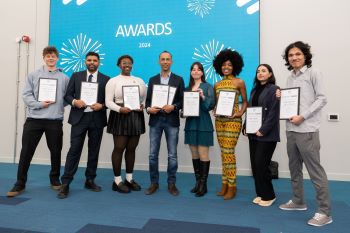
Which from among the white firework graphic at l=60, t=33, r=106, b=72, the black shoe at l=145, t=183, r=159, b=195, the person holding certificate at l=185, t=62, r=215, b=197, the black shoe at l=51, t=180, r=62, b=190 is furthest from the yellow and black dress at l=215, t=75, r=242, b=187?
the white firework graphic at l=60, t=33, r=106, b=72

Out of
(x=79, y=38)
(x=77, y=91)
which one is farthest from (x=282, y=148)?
(x=79, y=38)

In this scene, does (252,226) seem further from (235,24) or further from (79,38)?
(79,38)

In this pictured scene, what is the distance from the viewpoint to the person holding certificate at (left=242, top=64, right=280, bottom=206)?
2.63 meters

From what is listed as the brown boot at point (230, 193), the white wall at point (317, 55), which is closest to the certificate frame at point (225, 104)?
the brown boot at point (230, 193)

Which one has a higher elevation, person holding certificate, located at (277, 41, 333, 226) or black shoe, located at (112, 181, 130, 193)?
person holding certificate, located at (277, 41, 333, 226)

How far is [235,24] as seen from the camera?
425 centimetres

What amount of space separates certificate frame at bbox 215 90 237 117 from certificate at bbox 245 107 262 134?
0.17 metres

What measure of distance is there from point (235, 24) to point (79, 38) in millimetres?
2687

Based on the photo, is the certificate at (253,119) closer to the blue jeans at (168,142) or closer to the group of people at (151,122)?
the group of people at (151,122)

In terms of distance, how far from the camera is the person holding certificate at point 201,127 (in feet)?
9.77

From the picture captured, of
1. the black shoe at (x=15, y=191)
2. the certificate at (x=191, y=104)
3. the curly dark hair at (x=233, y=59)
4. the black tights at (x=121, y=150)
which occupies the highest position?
the curly dark hair at (x=233, y=59)

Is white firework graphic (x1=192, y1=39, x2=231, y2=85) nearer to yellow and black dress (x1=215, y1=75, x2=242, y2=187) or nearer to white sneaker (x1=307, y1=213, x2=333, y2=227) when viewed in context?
yellow and black dress (x1=215, y1=75, x2=242, y2=187)

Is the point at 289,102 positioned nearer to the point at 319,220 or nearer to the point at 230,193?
the point at 319,220

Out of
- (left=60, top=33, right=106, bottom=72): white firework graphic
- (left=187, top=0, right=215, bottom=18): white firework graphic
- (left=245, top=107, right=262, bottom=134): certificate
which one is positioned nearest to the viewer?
(left=245, top=107, right=262, bottom=134): certificate
